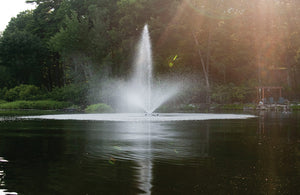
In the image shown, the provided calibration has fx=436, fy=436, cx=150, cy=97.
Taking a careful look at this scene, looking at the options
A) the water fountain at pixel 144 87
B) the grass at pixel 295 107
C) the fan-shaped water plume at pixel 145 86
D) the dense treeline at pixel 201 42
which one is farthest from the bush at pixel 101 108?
the grass at pixel 295 107

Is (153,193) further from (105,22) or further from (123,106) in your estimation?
(105,22)

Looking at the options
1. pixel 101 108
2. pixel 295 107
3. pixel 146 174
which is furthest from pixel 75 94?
pixel 146 174

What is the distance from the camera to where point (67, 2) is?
69.6 metres

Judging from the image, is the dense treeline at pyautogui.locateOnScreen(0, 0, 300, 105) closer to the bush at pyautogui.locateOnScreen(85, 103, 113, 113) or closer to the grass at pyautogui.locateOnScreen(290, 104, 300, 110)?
the grass at pyautogui.locateOnScreen(290, 104, 300, 110)

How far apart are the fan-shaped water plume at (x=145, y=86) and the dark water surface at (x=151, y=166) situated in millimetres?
29711

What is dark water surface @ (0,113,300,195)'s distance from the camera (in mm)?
7137

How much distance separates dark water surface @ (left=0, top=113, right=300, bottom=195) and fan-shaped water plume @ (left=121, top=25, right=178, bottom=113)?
97.5 ft

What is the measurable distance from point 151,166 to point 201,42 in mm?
47576

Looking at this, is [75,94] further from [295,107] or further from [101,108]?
[295,107]

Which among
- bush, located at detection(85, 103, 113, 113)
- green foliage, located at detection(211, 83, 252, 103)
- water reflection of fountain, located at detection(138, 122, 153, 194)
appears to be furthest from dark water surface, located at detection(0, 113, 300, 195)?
green foliage, located at detection(211, 83, 252, 103)

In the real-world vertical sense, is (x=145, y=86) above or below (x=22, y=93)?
above

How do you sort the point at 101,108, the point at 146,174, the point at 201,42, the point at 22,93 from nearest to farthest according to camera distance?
1. the point at 146,174
2. the point at 101,108
3. the point at 201,42
4. the point at 22,93

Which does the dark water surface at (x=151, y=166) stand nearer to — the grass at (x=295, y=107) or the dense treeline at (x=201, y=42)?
the grass at (x=295, y=107)

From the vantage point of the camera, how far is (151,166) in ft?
30.2
